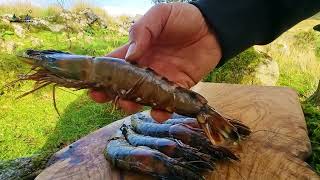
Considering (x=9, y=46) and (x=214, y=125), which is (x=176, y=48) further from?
(x=9, y=46)

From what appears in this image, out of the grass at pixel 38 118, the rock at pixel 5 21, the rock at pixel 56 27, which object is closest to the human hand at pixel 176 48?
the grass at pixel 38 118

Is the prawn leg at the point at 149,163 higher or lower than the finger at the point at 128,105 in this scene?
lower

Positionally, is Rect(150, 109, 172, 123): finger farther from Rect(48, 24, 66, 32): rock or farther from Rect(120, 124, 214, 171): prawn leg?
Rect(48, 24, 66, 32): rock

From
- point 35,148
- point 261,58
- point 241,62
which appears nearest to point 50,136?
point 35,148

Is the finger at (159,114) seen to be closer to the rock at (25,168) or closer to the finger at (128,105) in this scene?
the finger at (128,105)

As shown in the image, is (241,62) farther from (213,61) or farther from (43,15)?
(43,15)

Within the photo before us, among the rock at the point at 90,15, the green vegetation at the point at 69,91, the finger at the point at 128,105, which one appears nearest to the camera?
the finger at the point at 128,105

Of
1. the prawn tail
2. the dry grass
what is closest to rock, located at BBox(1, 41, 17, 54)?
the dry grass
